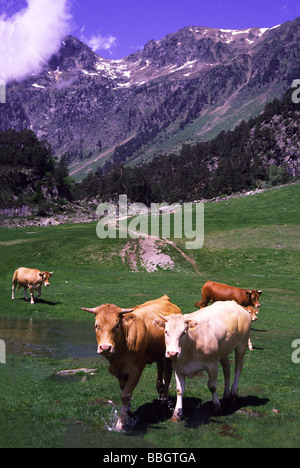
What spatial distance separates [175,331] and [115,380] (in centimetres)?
536

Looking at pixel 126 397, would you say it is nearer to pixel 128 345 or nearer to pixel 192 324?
pixel 128 345

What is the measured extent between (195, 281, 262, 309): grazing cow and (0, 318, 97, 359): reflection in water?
8326 millimetres

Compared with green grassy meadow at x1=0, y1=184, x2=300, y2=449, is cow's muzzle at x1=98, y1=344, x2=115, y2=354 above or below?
above

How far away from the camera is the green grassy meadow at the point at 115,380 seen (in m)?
9.95

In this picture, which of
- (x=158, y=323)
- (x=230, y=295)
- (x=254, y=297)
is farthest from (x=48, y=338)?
(x=254, y=297)

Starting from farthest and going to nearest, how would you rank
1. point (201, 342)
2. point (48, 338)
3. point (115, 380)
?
point (48, 338), point (115, 380), point (201, 342)

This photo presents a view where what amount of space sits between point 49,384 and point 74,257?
4695 centimetres

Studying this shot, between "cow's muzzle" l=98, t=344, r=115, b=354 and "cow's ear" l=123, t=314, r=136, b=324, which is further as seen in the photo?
"cow's ear" l=123, t=314, r=136, b=324

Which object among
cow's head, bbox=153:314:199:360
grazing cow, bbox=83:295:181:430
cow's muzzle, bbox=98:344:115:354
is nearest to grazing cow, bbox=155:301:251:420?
cow's head, bbox=153:314:199:360

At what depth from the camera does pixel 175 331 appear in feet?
35.2

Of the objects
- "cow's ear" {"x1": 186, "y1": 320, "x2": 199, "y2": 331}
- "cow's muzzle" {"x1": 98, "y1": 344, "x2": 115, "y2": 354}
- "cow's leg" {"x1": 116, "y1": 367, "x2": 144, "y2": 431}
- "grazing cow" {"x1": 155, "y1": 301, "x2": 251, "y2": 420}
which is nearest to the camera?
"cow's muzzle" {"x1": 98, "y1": 344, "x2": 115, "y2": 354}

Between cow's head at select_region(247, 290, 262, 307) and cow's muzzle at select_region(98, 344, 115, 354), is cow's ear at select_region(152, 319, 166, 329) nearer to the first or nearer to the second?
cow's muzzle at select_region(98, 344, 115, 354)

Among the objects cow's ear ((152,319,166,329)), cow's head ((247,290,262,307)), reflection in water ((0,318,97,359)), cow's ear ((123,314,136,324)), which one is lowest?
reflection in water ((0,318,97,359))

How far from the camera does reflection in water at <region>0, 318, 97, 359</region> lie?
19219 mm
